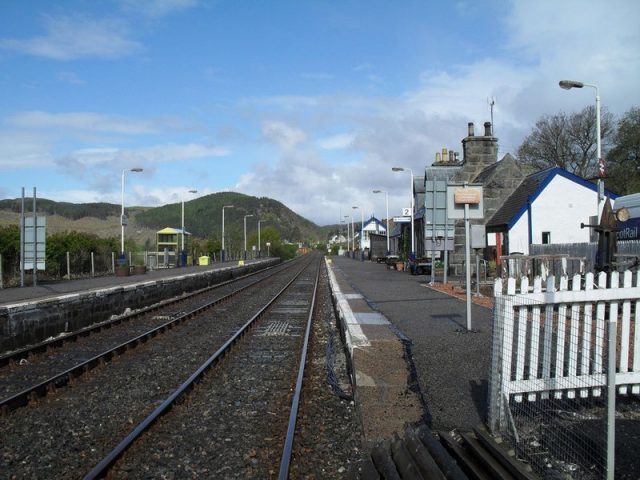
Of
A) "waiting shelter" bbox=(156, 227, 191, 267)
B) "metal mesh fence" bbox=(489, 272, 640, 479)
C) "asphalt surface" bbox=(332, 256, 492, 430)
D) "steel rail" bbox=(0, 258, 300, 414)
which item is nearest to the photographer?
"metal mesh fence" bbox=(489, 272, 640, 479)

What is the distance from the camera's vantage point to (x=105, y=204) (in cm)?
16825

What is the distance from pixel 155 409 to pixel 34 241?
17503 millimetres

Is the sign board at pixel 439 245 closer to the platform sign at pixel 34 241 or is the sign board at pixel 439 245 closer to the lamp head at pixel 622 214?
the lamp head at pixel 622 214

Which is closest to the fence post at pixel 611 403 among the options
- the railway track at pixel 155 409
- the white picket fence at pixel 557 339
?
the white picket fence at pixel 557 339

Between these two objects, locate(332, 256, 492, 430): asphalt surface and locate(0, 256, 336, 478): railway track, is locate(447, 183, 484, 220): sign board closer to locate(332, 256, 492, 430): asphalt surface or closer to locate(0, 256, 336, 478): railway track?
locate(332, 256, 492, 430): asphalt surface

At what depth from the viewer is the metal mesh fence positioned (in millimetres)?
5102

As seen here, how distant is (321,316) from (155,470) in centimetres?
1266

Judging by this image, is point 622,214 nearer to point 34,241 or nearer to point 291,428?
point 291,428

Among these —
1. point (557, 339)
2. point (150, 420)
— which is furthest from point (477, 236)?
point (150, 420)

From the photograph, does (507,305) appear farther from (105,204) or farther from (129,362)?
(105,204)

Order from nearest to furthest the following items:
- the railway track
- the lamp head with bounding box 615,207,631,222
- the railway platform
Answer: the railway track < the railway platform < the lamp head with bounding box 615,207,631,222

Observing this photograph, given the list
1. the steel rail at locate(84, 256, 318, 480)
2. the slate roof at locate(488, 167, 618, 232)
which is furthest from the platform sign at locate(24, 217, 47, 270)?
the slate roof at locate(488, 167, 618, 232)

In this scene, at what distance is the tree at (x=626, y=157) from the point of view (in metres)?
47.1

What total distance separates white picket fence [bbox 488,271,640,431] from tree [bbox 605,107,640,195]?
45.5 m
